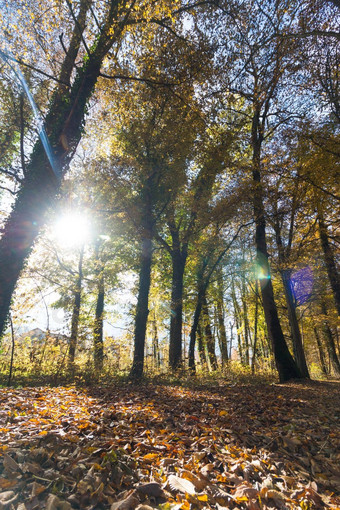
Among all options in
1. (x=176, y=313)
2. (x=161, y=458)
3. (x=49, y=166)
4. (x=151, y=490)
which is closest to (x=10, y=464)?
(x=151, y=490)

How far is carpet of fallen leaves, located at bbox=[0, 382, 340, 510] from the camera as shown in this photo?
68.7 inches

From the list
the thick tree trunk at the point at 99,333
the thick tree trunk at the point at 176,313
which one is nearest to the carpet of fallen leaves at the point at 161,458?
the thick tree trunk at the point at 99,333

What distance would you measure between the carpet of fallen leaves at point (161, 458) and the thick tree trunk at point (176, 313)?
7842mm

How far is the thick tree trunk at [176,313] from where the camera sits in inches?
466

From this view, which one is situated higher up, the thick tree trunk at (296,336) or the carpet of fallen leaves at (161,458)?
the thick tree trunk at (296,336)

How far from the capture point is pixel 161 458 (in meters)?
2.34

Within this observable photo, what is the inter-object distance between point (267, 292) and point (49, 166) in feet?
29.1

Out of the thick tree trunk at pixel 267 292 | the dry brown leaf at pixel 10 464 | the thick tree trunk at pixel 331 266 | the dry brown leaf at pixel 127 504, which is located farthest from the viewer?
the thick tree trunk at pixel 331 266

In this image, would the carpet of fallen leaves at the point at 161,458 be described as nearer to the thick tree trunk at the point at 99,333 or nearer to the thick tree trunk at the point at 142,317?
the thick tree trunk at the point at 142,317

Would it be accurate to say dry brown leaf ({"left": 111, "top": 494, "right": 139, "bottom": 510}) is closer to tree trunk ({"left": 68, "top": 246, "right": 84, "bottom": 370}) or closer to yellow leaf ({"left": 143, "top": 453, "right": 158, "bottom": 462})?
yellow leaf ({"left": 143, "top": 453, "right": 158, "bottom": 462})

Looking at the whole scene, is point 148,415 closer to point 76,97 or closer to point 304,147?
point 304,147

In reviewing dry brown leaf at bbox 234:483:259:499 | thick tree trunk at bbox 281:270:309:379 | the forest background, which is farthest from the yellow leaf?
thick tree trunk at bbox 281:270:309:379

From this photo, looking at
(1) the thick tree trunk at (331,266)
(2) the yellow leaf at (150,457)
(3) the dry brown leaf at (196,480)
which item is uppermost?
(1) the thick tree trunk at (331,266)

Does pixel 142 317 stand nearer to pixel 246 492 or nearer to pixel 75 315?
pixel 75 315
